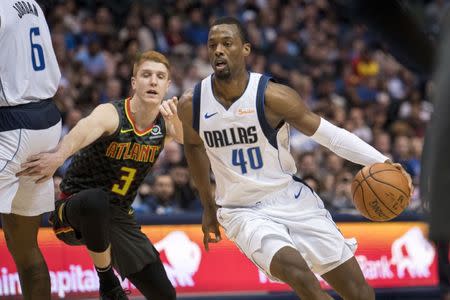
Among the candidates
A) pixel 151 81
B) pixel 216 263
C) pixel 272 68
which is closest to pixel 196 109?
pixel 151 81

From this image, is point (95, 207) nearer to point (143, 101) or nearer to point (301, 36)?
point (143, 101)

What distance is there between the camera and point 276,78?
42.1 feet

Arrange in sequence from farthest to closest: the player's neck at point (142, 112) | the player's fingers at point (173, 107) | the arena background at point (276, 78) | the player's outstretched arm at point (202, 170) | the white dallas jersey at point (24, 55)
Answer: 1. the arena background at point (276, 78)
2. the player's neck at point (142, 112)
3. the player's fingers at point (173, 107)
4. the player's outstretched arm at point (202, 170)
5. the white dallas jersey at point (24, 55)

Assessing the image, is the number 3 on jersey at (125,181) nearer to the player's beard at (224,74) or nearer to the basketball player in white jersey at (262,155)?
the basketball player in white jersey at (262,155)

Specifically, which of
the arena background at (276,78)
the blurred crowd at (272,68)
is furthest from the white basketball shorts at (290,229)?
the blurred crowd at (272,68)

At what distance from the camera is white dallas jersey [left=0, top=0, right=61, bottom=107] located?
5125 millimetres

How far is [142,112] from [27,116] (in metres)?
0.95

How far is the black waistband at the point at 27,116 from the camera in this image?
5.19 m

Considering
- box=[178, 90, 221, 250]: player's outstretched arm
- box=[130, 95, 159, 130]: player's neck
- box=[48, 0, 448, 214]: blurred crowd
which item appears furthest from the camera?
box=[48, 0, 448, 214]: blurred crowd

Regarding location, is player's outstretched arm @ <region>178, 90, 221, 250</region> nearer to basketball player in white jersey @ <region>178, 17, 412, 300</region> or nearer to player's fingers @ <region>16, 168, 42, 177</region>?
basketball player in white jersey @ <region>178, 17, 412, 300</region>

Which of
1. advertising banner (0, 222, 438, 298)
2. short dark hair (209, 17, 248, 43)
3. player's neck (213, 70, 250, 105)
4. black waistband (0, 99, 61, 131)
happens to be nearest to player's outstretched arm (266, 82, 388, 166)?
player's neck (213, 70, 250, 105)

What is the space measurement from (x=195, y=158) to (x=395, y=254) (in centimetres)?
348

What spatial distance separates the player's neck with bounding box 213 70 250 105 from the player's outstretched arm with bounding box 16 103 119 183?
77 cm

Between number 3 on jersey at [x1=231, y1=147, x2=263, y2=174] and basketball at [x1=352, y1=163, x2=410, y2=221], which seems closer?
basketball at [x1=352, y1=163, x2=410, y2=221]
